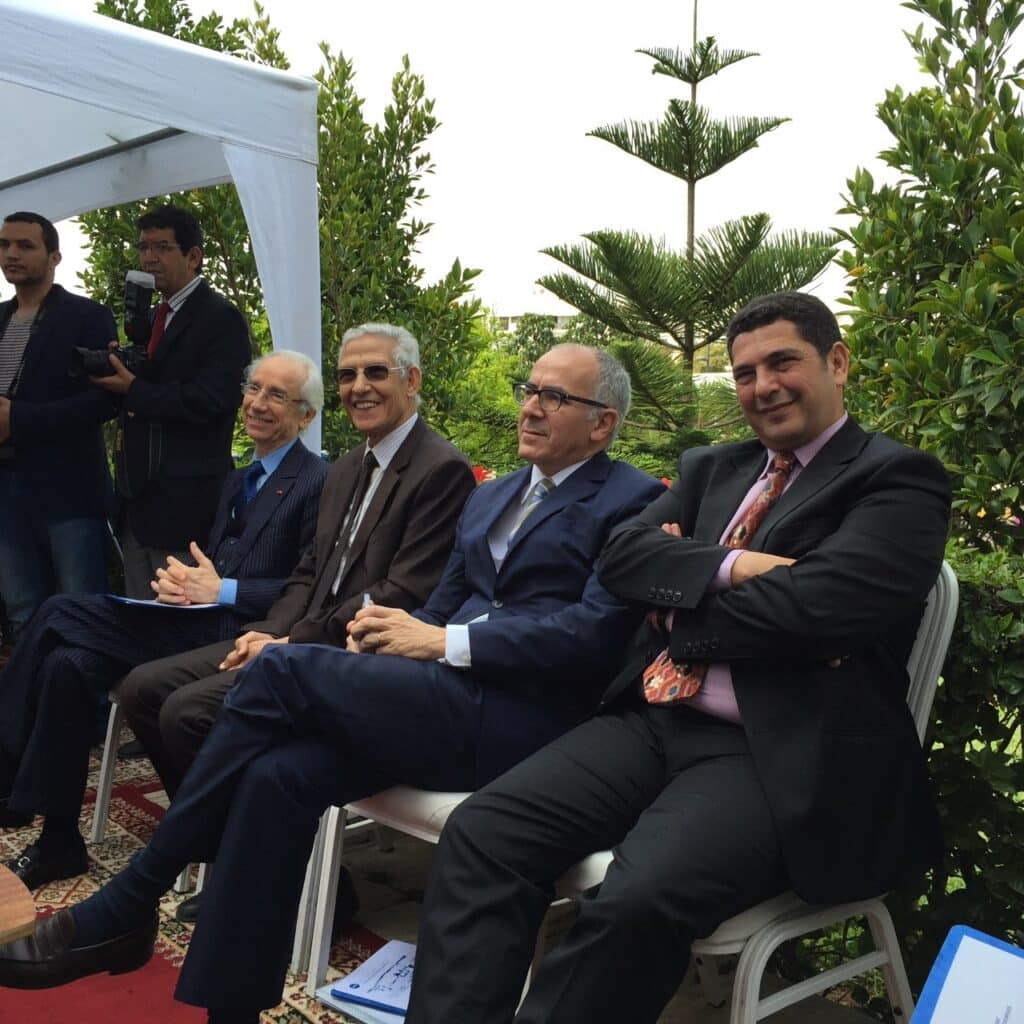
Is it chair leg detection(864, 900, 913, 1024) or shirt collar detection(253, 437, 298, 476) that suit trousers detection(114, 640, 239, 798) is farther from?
chair leg detection(864, 900, 913, 1024)

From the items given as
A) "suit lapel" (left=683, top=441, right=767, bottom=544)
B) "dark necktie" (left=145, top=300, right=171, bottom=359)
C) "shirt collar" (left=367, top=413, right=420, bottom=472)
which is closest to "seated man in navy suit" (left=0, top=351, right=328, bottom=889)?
"shirt collar" (left=367, top=413, right=420, bottom=472)

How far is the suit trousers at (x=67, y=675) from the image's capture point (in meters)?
3.02

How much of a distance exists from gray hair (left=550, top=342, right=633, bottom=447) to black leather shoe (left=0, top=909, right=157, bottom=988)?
4.79 ft

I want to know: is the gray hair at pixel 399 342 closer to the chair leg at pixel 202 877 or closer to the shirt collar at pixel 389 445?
the shirt collar at pixel 389 445

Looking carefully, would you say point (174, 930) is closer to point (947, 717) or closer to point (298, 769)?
point (298, 769)

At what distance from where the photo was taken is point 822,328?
211 cm

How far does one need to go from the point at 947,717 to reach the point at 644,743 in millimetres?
623

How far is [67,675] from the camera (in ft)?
10.0

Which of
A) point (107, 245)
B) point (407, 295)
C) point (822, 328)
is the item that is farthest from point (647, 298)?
point (822, 328)

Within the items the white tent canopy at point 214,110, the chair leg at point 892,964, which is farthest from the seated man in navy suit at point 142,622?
the chair leg at point 892,964

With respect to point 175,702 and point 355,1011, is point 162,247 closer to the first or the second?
point 175,702

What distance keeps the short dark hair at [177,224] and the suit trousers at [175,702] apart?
5.57 ft

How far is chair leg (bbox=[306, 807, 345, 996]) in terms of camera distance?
249 centimetres

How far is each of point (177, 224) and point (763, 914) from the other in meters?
3.26
